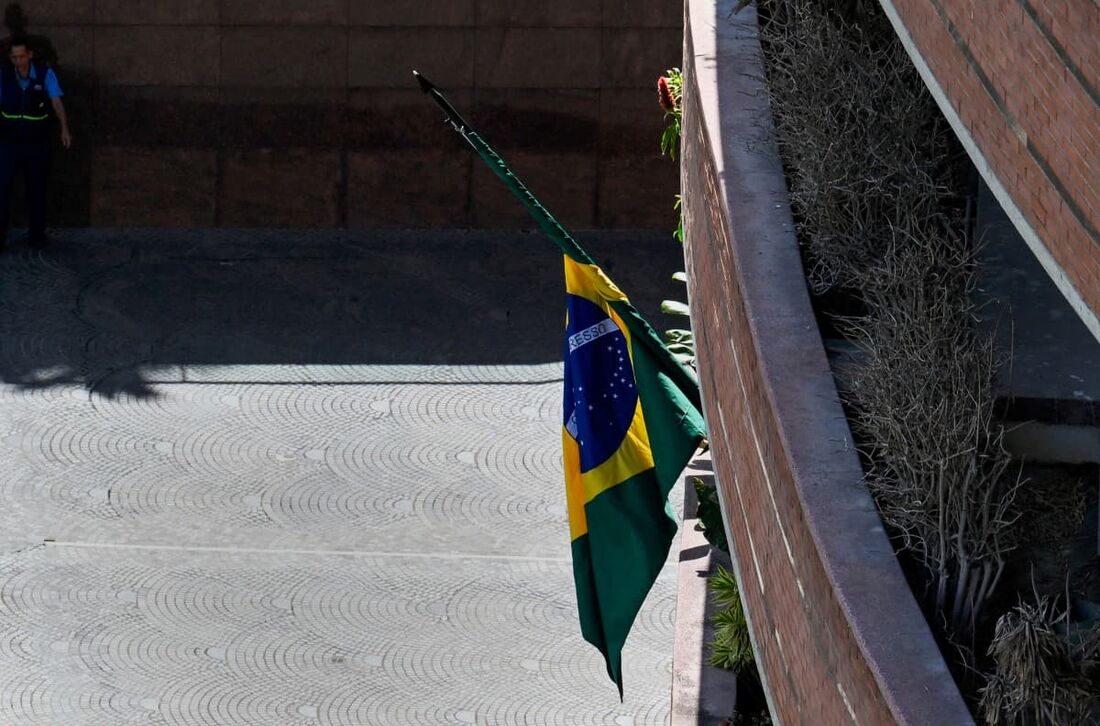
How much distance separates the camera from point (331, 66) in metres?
15.2

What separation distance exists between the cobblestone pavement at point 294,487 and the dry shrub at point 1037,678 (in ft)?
14.6

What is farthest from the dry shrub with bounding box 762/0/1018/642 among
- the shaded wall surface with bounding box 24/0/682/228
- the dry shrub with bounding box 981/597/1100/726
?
the shaded wall surface with bounding box 24/0/682/228

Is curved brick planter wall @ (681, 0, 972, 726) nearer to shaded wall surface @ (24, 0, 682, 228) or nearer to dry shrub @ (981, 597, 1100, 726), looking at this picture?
dry shrub @ (981, 597, 1100, 726)

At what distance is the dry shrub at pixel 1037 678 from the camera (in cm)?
498

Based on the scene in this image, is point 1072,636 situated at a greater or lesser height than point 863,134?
lesser

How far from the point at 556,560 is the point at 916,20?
517 cm

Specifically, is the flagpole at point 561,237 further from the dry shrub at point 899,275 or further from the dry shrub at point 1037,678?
the dry shrub at point 1037,678

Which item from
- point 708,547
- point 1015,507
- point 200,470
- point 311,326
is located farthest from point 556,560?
point 1015,507

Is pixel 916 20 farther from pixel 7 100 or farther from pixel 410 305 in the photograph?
pixel 7 100

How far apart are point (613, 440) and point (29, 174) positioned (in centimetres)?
808

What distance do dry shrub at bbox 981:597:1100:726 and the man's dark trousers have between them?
10950 millimetres

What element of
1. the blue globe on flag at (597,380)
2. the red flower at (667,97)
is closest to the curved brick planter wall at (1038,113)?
the blue globe on flag at (597,380)

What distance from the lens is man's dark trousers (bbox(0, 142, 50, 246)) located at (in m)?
14.5

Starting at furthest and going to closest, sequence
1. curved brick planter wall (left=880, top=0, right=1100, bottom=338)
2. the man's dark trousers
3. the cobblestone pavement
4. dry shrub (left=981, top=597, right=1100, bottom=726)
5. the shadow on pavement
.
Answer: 1. the man's dark trousers
2. the shadow on pavement
3. the cobblestone pavement
4. dry shrub (left=981, top=597, right=1100, bottom=726)
5. curved brick planter wall (left=880, top=0, right=1100, bottom=338)
